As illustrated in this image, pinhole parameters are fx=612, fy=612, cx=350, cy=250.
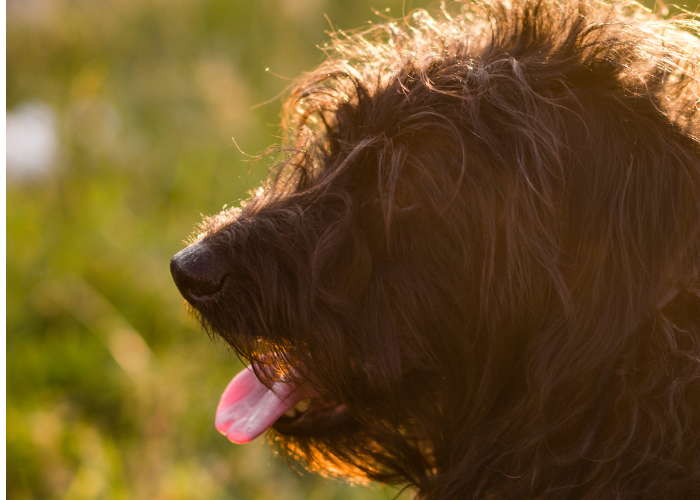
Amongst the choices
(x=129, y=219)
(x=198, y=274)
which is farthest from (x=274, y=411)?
(x=129, y=219)

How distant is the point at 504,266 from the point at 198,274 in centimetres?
88

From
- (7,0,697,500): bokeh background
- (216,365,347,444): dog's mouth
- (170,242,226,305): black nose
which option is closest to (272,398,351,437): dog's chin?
(216,365,347,444): dog's mouth

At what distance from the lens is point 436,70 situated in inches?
74.5

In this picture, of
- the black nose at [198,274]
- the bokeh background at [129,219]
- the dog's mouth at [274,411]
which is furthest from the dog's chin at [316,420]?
the bokeh background at [129,219]

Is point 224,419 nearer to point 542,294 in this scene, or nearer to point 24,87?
point 542,294

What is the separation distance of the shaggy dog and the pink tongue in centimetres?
9

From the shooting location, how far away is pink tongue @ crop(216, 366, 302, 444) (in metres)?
2.09

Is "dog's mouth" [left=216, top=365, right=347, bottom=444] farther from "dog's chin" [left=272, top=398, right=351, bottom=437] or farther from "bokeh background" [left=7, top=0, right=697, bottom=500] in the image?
"bokeh background" [left=7, top=0, right=697, bottom=500]

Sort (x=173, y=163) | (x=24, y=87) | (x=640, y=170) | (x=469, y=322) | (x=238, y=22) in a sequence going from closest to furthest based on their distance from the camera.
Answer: (x=640, y=170), (x=469, y=322), (x=173, y=163), (x=24, y=87), (x=238, y=22)

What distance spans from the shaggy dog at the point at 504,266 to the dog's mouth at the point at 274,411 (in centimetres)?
6

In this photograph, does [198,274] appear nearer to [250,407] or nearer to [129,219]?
[250,407]

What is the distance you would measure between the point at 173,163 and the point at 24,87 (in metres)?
2.02

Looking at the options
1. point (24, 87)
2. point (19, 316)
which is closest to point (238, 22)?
point (24, 87)

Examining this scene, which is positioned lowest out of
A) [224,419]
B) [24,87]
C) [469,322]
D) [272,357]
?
[224,419]
